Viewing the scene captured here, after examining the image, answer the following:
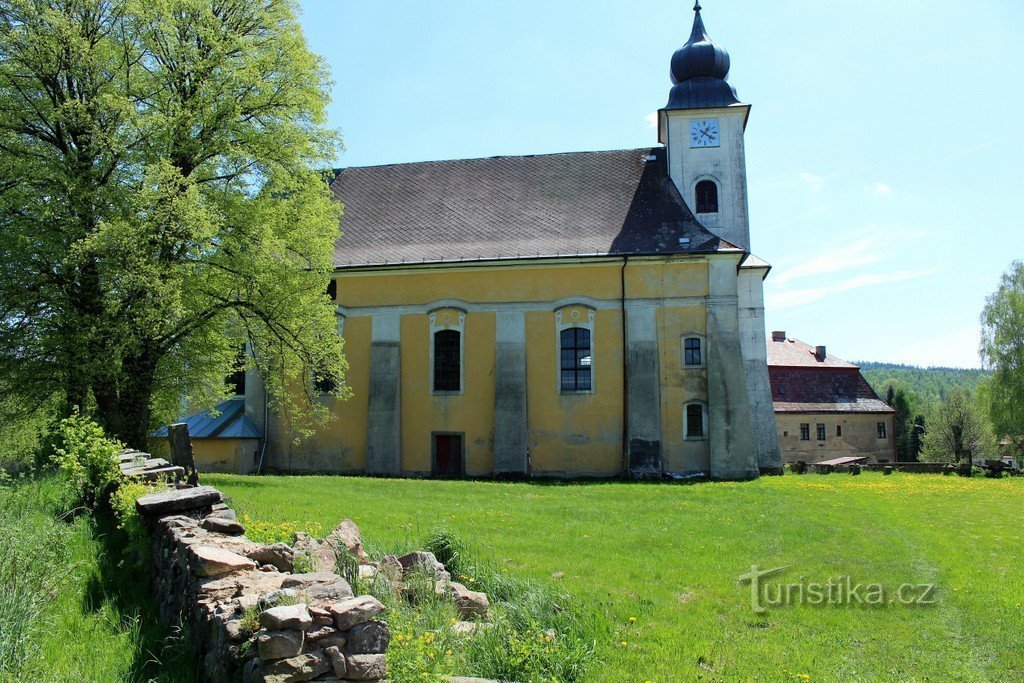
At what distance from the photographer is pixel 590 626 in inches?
301

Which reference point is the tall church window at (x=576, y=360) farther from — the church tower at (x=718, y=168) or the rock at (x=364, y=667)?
the rock at (x=364, y=667)

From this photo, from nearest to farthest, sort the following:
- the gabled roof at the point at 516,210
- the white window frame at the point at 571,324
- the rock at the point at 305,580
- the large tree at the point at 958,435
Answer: the rock at the point at 305,580 < the white window frame at the point at 571,324 < the gabled roof at the point at 516,210 < the large tree at the point at 958,435

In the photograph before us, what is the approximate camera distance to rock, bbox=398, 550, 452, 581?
8.16 m

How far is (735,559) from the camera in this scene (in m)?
11.0

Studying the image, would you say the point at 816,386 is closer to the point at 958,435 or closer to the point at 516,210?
the point at 958,435

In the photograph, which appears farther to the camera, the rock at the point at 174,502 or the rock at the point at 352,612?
the rock at the point at 174,502

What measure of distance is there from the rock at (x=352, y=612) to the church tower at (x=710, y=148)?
28392 mm

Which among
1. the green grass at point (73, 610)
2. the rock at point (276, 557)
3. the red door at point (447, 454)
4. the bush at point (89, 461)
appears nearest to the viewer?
the green grass at point (73, 610)

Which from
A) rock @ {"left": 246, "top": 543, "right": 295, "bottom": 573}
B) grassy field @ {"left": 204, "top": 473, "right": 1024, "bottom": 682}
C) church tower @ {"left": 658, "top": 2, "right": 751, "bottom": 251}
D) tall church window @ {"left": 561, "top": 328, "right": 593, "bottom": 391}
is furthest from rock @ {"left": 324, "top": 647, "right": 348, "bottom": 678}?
church tower @ {"left": 658, "top": 2, "right": 751, "bottom": 251}

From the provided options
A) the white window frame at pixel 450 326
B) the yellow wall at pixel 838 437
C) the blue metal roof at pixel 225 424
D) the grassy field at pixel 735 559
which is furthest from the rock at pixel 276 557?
the yellow wall at pixel 838 437

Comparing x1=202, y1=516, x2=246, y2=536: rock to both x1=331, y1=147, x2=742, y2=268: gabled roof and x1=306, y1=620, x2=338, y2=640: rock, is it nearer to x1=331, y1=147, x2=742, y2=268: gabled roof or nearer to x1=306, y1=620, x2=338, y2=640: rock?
x1=306, y1=620, x2=338, y2=640: rock

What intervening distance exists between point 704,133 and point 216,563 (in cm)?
2966

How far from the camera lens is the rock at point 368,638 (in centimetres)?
499

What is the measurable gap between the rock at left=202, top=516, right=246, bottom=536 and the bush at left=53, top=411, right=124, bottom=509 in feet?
11.8
